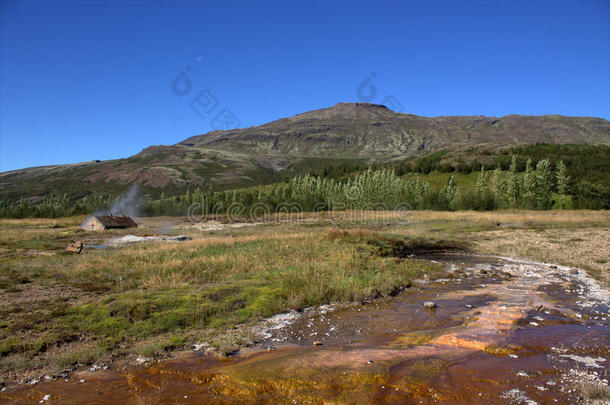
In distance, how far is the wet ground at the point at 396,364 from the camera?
593 cm

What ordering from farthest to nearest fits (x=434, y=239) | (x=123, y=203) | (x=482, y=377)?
(x=123, y=203)
(x=434, y=239)
(x=482, y=377)

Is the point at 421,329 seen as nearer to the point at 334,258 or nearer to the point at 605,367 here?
the point at 605,367

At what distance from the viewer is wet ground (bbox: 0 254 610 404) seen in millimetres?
5934

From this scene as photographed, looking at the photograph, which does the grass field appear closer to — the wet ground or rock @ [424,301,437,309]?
the wet ground

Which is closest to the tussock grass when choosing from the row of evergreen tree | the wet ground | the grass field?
the grass field

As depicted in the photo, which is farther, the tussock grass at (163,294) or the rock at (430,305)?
the rock at (430,305)

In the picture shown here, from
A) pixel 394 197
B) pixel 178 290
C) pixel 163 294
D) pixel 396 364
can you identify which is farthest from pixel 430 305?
pixel 394 197

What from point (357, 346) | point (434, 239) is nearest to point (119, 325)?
point (357, 346)

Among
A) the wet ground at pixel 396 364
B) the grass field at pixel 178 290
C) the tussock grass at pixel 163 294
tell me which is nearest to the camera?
the wet ground at pixel 396 364

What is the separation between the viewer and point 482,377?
6.41 meters

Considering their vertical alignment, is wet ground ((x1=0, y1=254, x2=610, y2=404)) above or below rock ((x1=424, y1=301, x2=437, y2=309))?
above

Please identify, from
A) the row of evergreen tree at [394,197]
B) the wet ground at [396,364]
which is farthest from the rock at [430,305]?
the row of evergreen tree at [394,197]

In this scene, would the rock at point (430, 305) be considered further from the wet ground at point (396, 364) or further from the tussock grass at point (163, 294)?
the tussock grass at point (163, 294)

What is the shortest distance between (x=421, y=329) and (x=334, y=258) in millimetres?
9884
